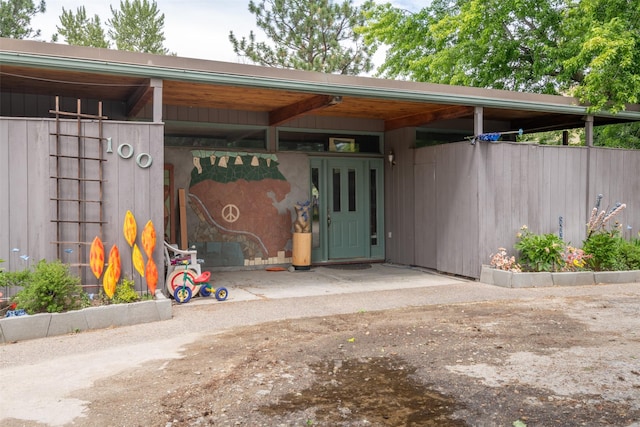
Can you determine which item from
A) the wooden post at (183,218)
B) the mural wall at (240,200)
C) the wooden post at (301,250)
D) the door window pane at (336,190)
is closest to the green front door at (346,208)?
the door window pane at (336,190)

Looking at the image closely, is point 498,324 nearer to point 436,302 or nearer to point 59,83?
point 436,302

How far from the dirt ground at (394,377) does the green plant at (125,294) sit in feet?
4.37

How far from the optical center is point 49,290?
18.1 feet

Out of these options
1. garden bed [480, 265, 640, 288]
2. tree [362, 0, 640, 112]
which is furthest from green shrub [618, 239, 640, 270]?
tree [362, 0, 640, 112]

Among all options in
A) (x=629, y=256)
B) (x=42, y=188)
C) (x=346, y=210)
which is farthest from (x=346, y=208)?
(x=42, y=188)

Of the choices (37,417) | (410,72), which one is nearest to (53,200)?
(37,417)

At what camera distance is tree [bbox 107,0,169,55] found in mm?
24750

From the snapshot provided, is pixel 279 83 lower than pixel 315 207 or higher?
higher

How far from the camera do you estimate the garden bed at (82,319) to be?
5254mm

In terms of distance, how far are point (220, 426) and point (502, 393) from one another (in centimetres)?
189

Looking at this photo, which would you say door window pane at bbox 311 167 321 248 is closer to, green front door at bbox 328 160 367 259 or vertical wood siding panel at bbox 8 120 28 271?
green front door at bbox 328 160 367 259

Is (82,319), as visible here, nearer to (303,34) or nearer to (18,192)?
(18,192)

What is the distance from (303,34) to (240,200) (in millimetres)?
14572

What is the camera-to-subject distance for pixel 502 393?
3783 millimetres
